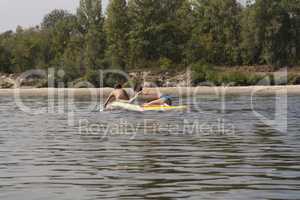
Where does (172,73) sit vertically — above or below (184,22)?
below

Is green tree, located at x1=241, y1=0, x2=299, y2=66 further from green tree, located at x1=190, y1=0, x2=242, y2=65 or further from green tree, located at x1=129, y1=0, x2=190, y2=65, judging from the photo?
green tree, located at x1=129, y1=0, x2=190, y2=65

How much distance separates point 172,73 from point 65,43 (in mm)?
26230

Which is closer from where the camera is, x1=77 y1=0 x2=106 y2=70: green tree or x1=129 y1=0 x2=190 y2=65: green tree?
x1=129 y1=0 x2=190 y2=65: green tree

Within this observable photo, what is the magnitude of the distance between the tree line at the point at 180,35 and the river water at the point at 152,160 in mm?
60141

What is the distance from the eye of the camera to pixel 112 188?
10562 millimetres

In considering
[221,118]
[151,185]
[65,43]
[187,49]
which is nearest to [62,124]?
[221,118]

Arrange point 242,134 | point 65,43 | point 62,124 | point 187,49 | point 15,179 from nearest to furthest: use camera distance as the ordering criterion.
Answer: point 15,179 → point 242,134 → point 62,124 → point 187,49 → point 65,43

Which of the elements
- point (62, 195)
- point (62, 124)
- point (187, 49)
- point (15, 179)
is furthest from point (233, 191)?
point (187, 49)

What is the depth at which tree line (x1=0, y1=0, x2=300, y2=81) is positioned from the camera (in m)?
82.2

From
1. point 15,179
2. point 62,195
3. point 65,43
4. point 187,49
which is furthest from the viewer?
point 65,43

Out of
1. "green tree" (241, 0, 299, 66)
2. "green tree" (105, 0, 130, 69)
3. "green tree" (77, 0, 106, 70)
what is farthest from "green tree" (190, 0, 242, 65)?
"green tree" (77, 0, 106, 70)

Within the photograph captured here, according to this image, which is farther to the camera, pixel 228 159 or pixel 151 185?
pixel 228 159

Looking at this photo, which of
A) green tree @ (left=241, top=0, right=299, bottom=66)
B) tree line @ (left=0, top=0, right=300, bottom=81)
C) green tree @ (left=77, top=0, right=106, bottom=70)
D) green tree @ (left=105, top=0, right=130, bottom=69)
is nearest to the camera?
green tree @ (left=241, top=0, right=299, bottom=66)

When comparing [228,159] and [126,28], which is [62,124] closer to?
[228,159]
